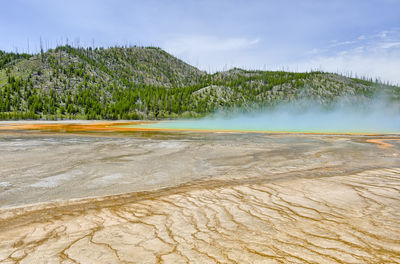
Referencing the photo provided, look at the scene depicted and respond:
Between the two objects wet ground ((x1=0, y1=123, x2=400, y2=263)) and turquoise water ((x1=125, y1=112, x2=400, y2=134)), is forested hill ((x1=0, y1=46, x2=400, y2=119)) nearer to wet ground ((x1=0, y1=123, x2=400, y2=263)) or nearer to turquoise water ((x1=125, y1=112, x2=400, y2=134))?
turquoise water ((x1=125, y1=112, x2=400, y2=134))

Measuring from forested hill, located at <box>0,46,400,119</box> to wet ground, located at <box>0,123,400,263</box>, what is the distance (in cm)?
9161

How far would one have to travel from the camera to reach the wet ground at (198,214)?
3100 mm

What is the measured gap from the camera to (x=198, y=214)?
4375mm

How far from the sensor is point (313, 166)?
342 inches

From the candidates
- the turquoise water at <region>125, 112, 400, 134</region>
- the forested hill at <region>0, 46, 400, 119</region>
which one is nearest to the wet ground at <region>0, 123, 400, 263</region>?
the turquoise water at <region>125, 112, 400, 134</region>

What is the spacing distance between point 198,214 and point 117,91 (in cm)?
13348

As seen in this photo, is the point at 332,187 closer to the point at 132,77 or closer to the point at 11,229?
the point at 11,229

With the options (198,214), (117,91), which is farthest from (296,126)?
(117,91)

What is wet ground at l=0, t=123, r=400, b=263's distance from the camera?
10.2 feet

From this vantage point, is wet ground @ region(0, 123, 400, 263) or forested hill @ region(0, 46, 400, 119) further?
forested hill @ region(0, 46, 400, 119)

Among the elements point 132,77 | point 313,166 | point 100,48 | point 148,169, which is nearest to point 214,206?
point 148,169

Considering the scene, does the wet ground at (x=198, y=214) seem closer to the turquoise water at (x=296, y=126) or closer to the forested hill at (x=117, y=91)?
the turquoise water at (x=296, y=126)

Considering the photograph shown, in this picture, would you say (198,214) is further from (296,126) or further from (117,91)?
(117,91)

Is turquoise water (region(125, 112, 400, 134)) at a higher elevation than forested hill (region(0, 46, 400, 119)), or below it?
below
